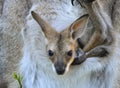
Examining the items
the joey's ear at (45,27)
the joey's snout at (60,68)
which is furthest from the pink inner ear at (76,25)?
the joey's snout at (60,68)

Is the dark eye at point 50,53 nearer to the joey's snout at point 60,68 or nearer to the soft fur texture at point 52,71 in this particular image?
the joey's snout at point 60,68

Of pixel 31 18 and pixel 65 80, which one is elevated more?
pixel 31 18

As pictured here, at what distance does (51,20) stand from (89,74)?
498 mm

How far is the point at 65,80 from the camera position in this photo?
564cm

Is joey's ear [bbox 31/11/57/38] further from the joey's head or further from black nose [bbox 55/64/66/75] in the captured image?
black nose [bbox 55/64/66/75]

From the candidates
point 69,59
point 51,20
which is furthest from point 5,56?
point 69,59

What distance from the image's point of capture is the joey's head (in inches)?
201

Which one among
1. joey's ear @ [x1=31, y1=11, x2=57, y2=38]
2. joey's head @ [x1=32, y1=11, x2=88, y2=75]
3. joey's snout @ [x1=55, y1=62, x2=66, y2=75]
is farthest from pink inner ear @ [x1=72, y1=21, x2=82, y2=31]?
joey's snout @ [x1=55, y1=62, x2=66, y2=75]

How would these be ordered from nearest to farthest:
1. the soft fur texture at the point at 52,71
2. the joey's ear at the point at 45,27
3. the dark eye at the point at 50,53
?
the dark eye at the point at 50,53 < the joey's ear at the point at 45,27 < the soft fur texture at the point at 52,71

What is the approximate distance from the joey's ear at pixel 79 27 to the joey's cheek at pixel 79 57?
0.14 metres

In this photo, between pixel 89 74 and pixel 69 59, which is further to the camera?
pixel 89 74

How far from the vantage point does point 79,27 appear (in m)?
5.23

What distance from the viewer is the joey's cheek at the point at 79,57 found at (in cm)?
538

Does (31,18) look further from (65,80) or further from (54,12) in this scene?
(65,80)
